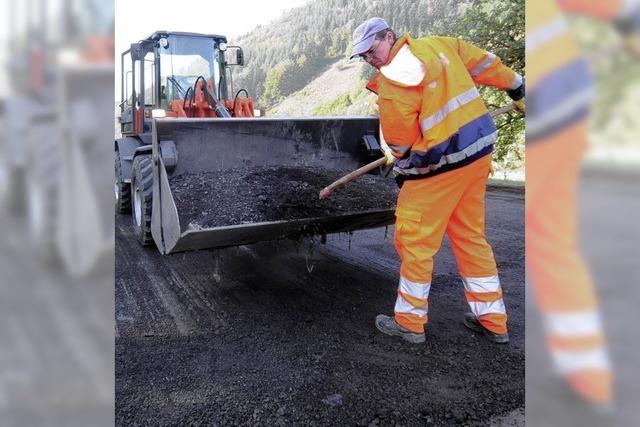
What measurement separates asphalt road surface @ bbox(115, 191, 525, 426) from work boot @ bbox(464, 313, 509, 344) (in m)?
0.04

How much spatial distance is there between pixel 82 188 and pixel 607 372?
69 cm

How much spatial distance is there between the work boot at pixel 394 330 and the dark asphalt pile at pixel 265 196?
0.95 metres

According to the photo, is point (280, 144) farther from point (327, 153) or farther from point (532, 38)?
point (532, 38)

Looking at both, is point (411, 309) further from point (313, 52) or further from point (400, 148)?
point (313, 52)

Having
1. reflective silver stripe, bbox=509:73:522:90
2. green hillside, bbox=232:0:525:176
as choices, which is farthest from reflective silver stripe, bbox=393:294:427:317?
green hillside, bbox=232:0:525:176

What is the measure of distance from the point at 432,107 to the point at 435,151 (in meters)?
0.25

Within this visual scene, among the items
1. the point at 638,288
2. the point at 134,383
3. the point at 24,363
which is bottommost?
the point at 134,383

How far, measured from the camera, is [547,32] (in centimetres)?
58

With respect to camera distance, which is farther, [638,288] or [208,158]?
[208,158]

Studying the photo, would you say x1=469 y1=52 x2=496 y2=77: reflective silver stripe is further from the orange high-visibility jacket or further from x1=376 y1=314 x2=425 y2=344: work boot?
x1=376 y1=314 x2=425 y2=344: work boot

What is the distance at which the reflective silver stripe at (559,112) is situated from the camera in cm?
56

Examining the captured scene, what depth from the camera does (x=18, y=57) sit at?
0.68 m

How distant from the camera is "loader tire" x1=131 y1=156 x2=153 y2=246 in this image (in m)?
5.04

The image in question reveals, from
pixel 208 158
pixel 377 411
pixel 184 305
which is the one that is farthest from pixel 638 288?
pixel 208 158
